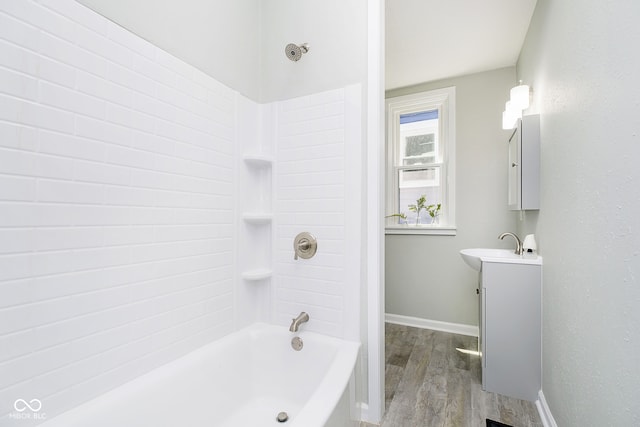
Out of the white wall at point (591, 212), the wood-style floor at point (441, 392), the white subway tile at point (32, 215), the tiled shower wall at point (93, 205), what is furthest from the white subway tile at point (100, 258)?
the white wall at point (591, 212)

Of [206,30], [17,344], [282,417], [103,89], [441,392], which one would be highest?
[206,30]

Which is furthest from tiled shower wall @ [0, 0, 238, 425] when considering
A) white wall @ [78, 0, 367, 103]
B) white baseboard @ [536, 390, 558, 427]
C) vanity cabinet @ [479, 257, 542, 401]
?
white baseboard @ [536, 390, 558, 427]

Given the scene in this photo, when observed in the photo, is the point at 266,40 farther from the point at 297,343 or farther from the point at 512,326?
the point at 512,326

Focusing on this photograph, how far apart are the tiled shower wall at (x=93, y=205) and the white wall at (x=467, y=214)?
91.7 inches

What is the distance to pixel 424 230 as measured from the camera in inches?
122

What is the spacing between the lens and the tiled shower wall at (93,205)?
0.87 meters

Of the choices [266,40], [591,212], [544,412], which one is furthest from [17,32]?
[544,412]

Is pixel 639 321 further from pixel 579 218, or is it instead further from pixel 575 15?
pixel 575 15

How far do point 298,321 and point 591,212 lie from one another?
143cm

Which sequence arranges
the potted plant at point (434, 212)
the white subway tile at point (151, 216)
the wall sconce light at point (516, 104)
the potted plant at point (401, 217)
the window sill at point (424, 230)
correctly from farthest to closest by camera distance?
the potted plant at point (401, 217)
the potted plant at point (434, 212)
the window sill at point (424, 230)
the wall sconce light at point (516, 104)
the white subway tile at point (151, 216)

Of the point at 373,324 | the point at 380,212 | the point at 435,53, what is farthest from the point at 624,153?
the point at 435,53

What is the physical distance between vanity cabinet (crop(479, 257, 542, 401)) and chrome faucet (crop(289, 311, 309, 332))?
1.23 m

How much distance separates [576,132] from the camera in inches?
50.8

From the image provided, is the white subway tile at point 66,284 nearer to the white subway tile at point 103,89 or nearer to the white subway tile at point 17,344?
the white subway tile at point 17,344
